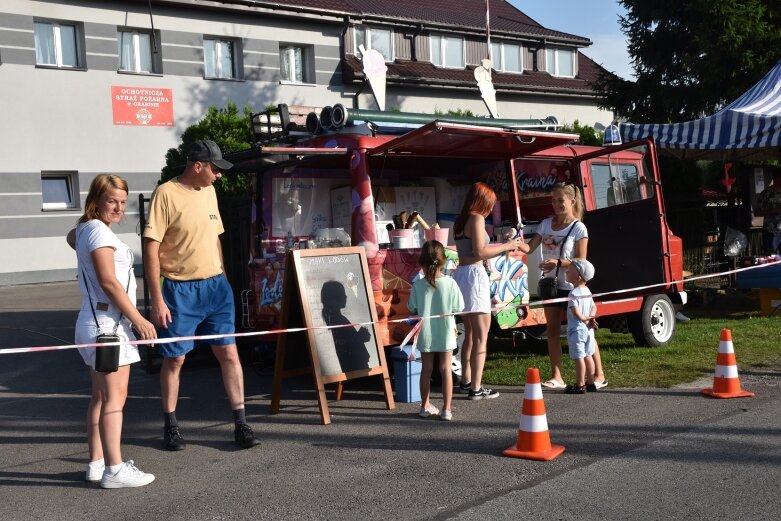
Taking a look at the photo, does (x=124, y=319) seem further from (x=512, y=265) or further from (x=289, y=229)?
(x=512, y=265)

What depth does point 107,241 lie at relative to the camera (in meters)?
5.05

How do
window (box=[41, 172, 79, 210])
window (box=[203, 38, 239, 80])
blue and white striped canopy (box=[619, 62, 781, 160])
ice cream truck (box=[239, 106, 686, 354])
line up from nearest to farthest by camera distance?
1. ice cream truck (box=[239, 106, 686, 354])
2. blue and white striped canopy (box=[619, 62, 781, 160])
3. window (box=[41, 172, 79, 210])
4. window (box=[203, 38, 239, 80])

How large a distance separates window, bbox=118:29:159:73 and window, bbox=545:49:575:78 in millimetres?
15952

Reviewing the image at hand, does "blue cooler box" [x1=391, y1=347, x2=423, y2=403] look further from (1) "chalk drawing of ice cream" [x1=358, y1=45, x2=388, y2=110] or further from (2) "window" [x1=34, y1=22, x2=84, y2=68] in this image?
(2) "window" [x1=34, y1=22, x2=84, y2=68]

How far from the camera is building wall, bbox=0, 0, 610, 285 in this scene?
70.7 ft

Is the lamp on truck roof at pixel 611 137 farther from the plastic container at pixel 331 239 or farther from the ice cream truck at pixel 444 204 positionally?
the plastic container at pixel 331 239

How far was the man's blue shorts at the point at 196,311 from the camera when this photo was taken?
19.1ft

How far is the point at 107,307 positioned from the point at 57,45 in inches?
766

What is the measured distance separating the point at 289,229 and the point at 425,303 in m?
2.64

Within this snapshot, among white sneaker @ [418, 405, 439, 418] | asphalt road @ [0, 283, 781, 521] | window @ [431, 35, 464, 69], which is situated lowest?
asphalt road @ [0, 283, 781, 521]

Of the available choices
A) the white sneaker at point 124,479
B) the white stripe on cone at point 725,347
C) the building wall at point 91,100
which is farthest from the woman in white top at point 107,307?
the building wall at point 91,100

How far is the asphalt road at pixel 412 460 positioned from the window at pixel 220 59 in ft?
60.1

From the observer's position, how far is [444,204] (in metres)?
9.99

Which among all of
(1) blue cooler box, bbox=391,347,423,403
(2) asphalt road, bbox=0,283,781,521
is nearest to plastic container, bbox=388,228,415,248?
(1) blue cooler box, bbox=391,347,423,403
